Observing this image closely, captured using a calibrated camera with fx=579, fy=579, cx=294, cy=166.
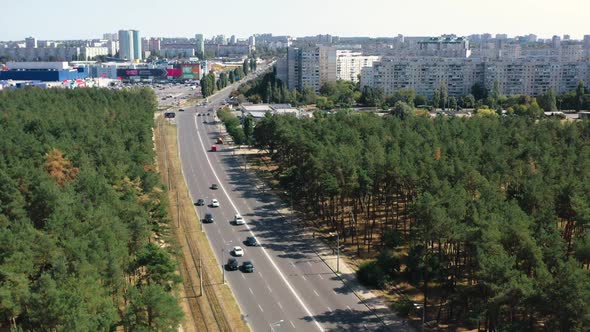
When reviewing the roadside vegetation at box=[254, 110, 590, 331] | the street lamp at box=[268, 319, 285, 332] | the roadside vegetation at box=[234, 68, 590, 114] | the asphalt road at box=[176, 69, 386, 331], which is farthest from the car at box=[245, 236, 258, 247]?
the roadside vegetation at box=[234, 68, 590, 114]

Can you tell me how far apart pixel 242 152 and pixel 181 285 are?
36980mm

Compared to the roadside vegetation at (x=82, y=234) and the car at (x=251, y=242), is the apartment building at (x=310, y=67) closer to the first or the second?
the roadside vegetation at (x=82, y=234)

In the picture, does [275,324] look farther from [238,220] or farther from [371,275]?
[238,220]

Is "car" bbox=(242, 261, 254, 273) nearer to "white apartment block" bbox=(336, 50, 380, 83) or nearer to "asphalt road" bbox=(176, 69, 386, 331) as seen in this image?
"asphalt road" bbox=(176, 69, 386, 331)

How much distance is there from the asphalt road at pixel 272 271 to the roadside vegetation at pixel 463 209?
92.9 inches

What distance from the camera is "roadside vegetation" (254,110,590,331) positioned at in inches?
820

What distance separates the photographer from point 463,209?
27.1 meters

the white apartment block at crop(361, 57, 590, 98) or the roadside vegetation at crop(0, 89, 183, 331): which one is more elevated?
the white apartment block at crop(361, 57, 590, 98)

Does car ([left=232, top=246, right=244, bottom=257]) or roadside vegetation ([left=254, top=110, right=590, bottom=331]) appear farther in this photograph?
car ([left=232, top=246, right=244, bottom=257])

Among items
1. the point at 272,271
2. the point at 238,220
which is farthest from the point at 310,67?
the point at 272,271

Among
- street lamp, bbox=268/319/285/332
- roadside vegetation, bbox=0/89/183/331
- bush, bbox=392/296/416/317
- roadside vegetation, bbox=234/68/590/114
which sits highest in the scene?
roadside vegetation, bbox=234/68/590/114

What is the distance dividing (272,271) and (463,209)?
10.5 metres

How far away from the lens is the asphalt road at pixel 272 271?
25.4 metres

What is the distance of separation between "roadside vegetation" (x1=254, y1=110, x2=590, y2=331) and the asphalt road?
2359 millimetres
